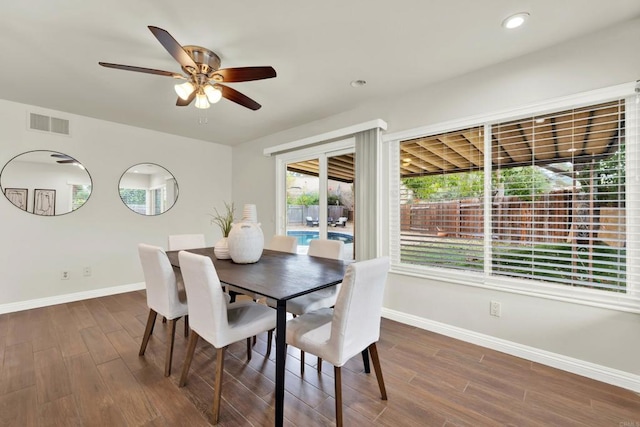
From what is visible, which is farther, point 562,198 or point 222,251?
point 222,251

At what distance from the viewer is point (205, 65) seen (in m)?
2.13

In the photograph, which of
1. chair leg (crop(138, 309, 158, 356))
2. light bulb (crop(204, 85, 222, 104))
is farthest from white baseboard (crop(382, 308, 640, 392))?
light bulb (crop(204, 85, 222, 104))

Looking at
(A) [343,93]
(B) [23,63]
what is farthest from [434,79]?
Answer: (B) [23,63]

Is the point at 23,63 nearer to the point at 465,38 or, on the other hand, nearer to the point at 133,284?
the point at 133,284

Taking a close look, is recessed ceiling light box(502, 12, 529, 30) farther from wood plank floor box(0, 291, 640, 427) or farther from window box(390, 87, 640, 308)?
wood plank floor box(0, 291, 640, 427)

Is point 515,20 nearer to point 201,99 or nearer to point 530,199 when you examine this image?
point 530,199

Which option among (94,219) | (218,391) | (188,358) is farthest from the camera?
(94,219)

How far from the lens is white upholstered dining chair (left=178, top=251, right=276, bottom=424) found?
5.21 feet

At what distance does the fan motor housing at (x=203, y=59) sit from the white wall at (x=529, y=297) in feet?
5.69

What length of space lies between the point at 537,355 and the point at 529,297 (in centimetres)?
44

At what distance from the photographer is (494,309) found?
2.43 m

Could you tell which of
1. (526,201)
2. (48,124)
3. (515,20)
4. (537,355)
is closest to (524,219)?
(526,201)

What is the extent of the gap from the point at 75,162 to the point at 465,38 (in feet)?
15.2

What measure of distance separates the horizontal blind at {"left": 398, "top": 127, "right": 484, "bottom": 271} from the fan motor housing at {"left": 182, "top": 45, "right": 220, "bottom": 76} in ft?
6.55
